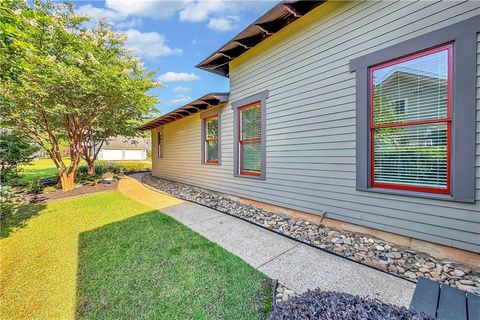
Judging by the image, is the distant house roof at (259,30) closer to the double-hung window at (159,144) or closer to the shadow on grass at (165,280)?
the shadow on grass at (165,280)

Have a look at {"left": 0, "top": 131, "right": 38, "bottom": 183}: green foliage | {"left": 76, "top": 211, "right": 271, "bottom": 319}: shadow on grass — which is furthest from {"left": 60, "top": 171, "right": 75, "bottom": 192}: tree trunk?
{"left": 76, "top": 211, "right": 271, "bottom": 319}: shadow on grass

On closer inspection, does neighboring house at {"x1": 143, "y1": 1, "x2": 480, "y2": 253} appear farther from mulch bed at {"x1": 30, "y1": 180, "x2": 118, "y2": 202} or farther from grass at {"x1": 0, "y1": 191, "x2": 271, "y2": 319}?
mulch bed at {"x1": 30, "y1": 180, "x2": 118, "y2": 202}

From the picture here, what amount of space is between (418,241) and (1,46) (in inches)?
265

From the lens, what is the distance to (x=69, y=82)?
6023 millimetres

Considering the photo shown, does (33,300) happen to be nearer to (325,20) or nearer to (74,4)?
(325,20)

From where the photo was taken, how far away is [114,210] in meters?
5.42

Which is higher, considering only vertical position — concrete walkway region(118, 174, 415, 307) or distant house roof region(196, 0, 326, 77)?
distant house roof region(196, 0, 326, 77)

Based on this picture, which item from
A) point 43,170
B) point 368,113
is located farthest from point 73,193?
point 43,170

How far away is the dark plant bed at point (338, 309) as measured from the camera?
1.20 meters

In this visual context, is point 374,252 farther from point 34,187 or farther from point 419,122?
point 34,187

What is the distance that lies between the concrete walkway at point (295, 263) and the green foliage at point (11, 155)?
A: 169 inches

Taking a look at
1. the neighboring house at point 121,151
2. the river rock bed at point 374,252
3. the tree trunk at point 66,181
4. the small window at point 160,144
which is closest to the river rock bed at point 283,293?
the river rock bed at point 374,252

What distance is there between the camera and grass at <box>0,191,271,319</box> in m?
2.12

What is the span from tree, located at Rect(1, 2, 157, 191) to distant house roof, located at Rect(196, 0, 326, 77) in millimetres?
3106
